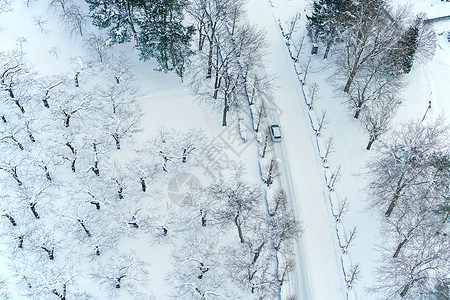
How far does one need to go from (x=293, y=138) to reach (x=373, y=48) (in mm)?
14396

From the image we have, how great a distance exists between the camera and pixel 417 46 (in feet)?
182

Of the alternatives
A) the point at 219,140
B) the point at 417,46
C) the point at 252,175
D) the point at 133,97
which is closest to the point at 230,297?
the point at 252,175

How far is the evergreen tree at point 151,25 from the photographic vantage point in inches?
2007

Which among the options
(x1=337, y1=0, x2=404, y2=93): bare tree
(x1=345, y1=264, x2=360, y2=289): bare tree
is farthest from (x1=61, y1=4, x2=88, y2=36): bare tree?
(x1=345, y1=264, x2=360, y2=289): bare tree

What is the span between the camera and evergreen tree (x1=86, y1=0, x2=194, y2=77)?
51.0 m

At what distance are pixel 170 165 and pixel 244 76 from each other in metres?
15.9

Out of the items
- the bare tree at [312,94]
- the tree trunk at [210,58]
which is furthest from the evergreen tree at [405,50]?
the tree trunk at [210,58]

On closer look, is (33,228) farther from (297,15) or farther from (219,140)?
(297,15)

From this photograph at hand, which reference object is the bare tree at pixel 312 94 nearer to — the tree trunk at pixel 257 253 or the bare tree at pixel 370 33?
the bare tree at pixel 370 33

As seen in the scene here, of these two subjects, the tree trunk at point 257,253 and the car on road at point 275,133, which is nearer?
the tree trunk at point 257,253

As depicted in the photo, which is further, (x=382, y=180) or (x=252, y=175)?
(x=252, y=175)

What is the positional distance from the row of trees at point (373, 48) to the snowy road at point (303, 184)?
21.4 ft

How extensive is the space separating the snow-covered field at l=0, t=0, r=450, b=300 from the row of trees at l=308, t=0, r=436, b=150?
2.33 meters

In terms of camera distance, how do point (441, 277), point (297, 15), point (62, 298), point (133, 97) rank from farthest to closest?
point (297, 15) < point (133, 97) < point (62, 298) < point (441, 277)
